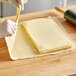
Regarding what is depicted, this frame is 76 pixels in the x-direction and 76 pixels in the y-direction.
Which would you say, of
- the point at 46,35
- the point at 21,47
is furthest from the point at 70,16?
the point at 21,47

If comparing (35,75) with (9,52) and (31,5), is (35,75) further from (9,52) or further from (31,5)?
(31,5)

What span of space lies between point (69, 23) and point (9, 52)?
0.42m

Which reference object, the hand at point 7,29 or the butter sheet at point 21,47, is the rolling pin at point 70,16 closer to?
the butter sheet at point 21,47

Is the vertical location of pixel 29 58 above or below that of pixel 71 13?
below

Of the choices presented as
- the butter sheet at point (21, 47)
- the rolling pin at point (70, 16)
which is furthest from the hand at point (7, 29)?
the rolling pin at point (70, 16)

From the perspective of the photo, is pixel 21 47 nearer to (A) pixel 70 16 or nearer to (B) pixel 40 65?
(B) pixel 40 65

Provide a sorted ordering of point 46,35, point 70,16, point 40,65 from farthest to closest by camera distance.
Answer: point 70,16 < point 46,35 < point 40,65

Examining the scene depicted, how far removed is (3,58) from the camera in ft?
3.25

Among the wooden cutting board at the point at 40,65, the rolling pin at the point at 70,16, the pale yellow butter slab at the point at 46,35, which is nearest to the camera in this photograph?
the wooden cutting board at the point at 40,65

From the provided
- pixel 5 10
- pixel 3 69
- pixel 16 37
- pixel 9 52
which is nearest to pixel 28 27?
pixel 16 37

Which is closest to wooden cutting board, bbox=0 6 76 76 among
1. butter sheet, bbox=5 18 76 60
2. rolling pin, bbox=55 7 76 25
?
butter sheet, bbox=5 18 76 60

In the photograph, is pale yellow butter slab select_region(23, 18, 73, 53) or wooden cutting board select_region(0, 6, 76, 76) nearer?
wooden cutting board select_region(0, 6, 76, 76)

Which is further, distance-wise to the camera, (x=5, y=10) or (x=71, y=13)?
(x=5, y=10)

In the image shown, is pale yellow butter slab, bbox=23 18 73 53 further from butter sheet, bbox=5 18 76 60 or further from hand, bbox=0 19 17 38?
hand, bbox=0 19 17 38
